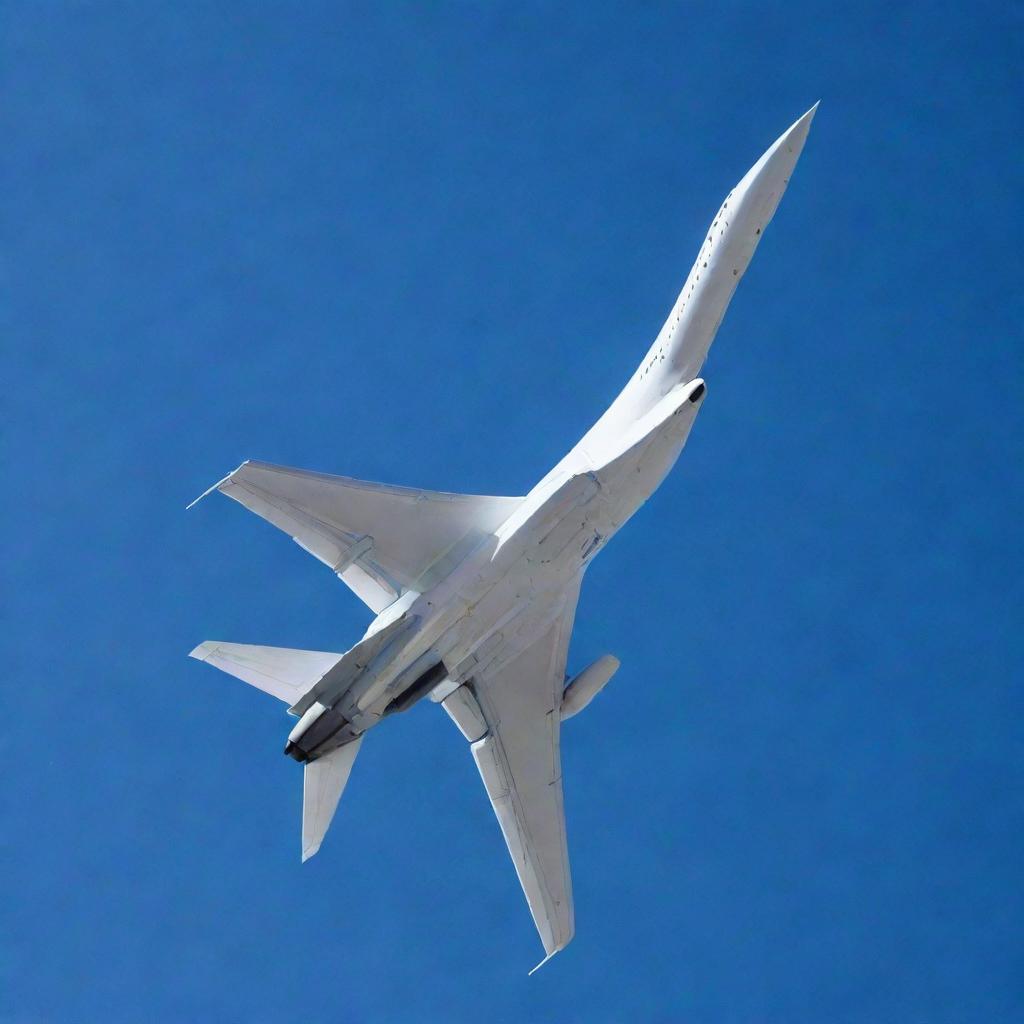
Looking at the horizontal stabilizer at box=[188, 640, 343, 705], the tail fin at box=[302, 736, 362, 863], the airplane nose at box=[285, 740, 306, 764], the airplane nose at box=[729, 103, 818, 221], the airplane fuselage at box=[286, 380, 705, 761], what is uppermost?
the airplane nose at box=[729, 103, 818, 221]

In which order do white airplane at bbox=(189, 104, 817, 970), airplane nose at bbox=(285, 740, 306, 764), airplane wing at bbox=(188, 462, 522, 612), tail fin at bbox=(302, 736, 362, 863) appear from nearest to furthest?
1. white airplane at bbox=(189, 104, 817, 970)
2. airplane nose at bbox=(285, 740, 306, 764)
3. tail fin at bbox=(302, 736, 362, 863)
4. airplane wing at bbox=(188, 462, 522, 612)

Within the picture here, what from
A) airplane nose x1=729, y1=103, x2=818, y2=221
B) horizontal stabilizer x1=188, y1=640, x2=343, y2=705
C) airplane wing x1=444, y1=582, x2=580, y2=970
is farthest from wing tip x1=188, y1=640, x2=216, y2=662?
airplane nose x1=729, y1=103, x2=818, y2=221

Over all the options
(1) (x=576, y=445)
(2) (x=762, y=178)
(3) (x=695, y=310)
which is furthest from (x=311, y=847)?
(2) (x=762, y=178)

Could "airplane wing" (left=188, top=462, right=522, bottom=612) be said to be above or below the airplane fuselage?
above

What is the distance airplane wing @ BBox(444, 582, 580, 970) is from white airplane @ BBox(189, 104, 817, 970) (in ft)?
0.20

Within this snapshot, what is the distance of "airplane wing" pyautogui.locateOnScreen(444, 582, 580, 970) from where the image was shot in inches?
1072

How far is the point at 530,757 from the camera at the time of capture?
2766 cm

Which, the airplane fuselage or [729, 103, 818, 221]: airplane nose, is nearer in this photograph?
the airplane fuselage

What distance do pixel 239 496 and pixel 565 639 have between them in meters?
7.36

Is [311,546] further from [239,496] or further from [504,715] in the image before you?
[504,715]

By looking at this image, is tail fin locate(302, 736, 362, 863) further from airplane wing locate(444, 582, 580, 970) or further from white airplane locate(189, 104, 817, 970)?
airplane wing locate(444, 582, 580, 970)

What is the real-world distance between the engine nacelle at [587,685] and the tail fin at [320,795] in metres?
4.70

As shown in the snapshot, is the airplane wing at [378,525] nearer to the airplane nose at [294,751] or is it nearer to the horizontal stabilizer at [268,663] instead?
the horizontal stabilizer at [268,663]

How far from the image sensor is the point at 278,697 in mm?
24891
